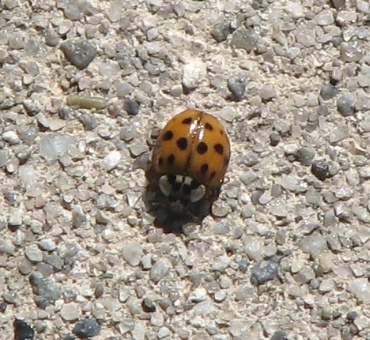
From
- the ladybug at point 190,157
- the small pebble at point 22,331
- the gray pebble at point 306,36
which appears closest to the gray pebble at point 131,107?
the ladybug at point 190,157

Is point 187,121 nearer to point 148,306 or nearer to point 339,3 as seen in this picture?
point 148,306

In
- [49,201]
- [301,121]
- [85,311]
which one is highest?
[301,121]

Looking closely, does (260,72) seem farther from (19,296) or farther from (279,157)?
(19,296)

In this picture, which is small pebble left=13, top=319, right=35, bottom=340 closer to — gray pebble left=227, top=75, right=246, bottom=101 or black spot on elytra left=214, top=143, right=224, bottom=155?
black spot on elytra left=214, top=143, right=224, bottom=155

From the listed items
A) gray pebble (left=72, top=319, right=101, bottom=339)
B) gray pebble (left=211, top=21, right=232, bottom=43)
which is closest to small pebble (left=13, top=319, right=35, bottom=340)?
gray pebble (left=72, top=319, right=101, bottom=339)

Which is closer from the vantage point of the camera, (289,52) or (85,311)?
(85,311)

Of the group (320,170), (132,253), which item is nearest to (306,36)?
(320,170)

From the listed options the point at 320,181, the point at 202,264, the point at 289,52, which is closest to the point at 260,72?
the point at 289,52

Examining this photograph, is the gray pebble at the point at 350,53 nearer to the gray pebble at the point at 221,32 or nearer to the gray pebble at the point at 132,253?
the gray pebble at the point at 221,32

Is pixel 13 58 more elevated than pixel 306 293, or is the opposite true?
pixel 13 58
